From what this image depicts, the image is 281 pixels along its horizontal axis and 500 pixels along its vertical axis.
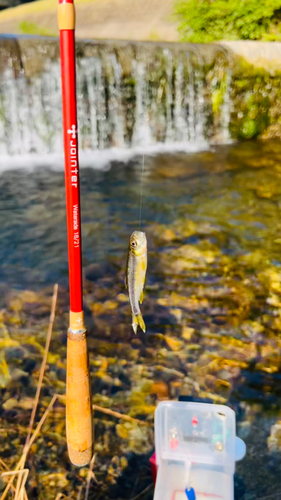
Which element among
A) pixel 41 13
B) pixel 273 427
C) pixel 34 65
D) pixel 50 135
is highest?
pixel 41 13

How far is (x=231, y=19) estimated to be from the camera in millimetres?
16953

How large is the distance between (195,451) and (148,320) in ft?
7.17

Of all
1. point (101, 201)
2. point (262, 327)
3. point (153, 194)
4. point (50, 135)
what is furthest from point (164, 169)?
point (262, 327)

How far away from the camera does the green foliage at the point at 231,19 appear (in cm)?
1661

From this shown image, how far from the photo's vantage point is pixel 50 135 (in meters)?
13.0

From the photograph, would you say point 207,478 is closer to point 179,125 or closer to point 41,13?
point 179,125

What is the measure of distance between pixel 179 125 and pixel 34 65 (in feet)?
14.4

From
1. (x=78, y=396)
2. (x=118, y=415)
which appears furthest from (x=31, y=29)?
(x=78, y=396)

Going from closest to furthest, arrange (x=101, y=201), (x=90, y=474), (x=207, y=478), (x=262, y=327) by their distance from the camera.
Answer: (x=207, y=478) < (x=90, y=474) < (x=262, y=327) < (x=101, y=201)

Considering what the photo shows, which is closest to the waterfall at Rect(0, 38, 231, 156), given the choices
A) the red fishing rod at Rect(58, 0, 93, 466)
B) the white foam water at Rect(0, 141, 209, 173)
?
the white foam water at Rect(0, 141, 209, 173)

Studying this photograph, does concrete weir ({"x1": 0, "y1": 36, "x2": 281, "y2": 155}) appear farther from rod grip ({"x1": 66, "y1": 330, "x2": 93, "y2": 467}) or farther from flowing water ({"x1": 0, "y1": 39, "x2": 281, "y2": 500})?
rod grip ({"x1": 66, "y1": 330, "x2": 93, "y2": 467})

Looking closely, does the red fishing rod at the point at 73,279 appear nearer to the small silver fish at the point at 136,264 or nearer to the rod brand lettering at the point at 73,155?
the rod brand lettering at the point at 73,155

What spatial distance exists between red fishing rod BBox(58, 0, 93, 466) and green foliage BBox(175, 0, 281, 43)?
16053 millimetres

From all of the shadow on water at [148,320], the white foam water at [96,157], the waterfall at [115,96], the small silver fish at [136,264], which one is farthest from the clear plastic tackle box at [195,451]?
the waterfall at [115,96]
